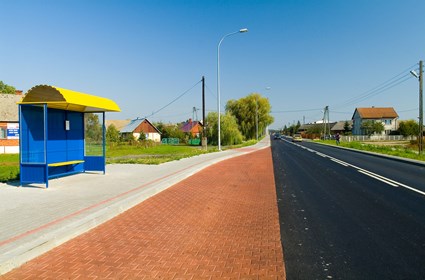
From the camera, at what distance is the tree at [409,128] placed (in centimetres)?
7388

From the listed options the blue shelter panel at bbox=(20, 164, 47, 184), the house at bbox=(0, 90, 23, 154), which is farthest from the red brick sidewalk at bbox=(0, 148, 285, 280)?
the house at bbox=(0, 90, 23, 154)

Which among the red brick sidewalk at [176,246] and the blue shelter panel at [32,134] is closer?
the red brick sidewalk at [176,246]

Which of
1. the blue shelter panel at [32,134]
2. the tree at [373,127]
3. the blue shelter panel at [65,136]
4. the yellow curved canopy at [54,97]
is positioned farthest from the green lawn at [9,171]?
the tree at [373,127]

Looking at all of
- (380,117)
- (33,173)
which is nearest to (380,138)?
(380,117)

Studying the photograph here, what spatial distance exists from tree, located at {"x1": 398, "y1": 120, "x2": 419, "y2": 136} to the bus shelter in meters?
80.3

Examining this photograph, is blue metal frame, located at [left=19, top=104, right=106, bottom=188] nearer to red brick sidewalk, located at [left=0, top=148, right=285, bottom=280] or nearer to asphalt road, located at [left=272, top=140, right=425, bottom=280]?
red brick sidewalk, located at [left=0, top=148, right=285, bottom=280]

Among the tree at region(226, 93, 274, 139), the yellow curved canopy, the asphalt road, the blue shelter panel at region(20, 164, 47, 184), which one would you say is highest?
the tree at region(226, 93, 274, 139)

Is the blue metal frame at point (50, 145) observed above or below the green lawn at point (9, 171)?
above

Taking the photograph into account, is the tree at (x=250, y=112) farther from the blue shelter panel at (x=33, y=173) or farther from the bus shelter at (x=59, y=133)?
the blue shelter panel at (x=33, y=173)

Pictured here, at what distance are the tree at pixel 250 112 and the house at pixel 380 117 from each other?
1505 inches

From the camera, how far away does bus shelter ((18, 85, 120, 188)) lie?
28.9 ft

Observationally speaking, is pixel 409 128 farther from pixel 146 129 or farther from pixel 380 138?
pixel 146 129

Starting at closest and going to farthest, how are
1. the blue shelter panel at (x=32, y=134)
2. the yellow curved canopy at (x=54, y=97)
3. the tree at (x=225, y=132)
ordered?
the yellow curved canopy at (x=54, y=97) < the blue shelter panel at (x=32, y=134) < the tree at (x=225, y=132)

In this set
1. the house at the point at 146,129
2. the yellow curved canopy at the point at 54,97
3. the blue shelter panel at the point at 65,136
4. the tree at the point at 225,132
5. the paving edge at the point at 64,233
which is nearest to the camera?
the paving edge at the point at 64,233
